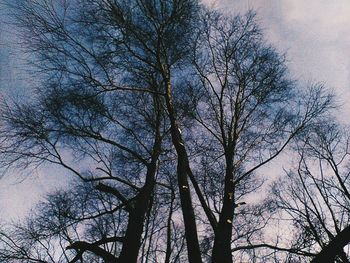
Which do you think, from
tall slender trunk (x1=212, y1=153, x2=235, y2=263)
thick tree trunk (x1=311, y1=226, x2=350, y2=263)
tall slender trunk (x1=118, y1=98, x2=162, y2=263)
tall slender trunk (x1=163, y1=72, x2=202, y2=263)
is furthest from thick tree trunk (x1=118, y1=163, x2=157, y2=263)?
thick tree trunk (x1=311, y1=226, x2=350, y2=263)

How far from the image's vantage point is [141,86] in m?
8.12

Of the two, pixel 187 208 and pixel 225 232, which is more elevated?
pixel 187 208

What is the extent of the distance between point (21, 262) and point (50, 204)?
Result: 2071 mm

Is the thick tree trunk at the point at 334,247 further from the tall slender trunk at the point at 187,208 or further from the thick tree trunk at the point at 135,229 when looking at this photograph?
the thick tree trunk at the point at 135,229

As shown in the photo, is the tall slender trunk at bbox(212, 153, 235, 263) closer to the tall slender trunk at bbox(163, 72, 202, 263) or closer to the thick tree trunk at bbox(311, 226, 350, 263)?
A: the tall slender trunk at bbox(163, 72, 202, 263)

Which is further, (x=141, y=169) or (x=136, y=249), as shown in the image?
(x=141, y=169)

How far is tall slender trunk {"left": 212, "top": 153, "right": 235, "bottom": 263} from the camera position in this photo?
4684 millimetres

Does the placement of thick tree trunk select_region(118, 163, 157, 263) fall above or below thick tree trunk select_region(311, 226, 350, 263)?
above

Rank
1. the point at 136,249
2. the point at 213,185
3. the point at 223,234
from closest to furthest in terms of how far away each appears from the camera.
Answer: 1. the point at 223,234
2. the point at 136,249
3. the point at 213,185

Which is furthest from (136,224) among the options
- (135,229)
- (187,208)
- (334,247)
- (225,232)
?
(334,247)

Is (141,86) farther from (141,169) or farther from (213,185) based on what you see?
(213,185)

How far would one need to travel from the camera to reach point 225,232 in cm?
512

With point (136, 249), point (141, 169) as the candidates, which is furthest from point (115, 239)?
point (141, 169)

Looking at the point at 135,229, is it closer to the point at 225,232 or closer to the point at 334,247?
the point at 225,232
